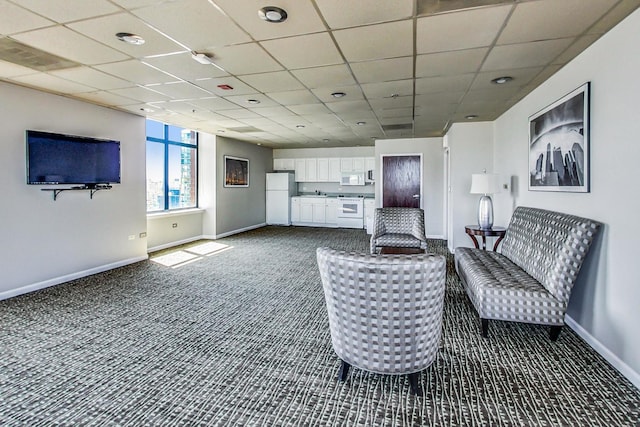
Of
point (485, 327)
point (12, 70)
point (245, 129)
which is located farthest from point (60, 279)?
point (485, 327)

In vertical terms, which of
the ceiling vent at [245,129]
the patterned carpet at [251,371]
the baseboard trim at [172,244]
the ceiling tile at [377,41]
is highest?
the ceiling vent at [245,129]

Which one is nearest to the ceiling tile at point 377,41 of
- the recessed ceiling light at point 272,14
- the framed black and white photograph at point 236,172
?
the recessed ceiling light at point 272,14

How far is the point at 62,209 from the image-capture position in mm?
4566

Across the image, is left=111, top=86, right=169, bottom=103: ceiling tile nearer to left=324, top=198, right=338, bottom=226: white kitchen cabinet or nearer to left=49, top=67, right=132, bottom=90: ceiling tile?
left=49, top=67, right=132, bottom=90: ceiling tile

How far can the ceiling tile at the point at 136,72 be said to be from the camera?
11.1 ft

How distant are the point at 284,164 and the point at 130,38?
826cm

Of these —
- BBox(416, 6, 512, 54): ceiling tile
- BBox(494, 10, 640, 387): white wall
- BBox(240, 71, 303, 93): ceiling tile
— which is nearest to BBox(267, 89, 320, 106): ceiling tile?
BBox(240, 71, 303, 93): ceiling tile

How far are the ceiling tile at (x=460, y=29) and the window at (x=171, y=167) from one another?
5589mm

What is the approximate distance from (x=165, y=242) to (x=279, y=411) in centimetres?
579

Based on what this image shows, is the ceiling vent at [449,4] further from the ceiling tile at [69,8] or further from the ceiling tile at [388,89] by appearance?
the ceiling tile at [69,8]

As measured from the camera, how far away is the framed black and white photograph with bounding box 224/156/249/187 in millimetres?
8469

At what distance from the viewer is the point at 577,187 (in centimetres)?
306

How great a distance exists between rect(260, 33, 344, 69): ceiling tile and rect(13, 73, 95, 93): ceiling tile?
255 centimetres

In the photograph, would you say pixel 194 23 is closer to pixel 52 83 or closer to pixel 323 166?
pixel 52 83
